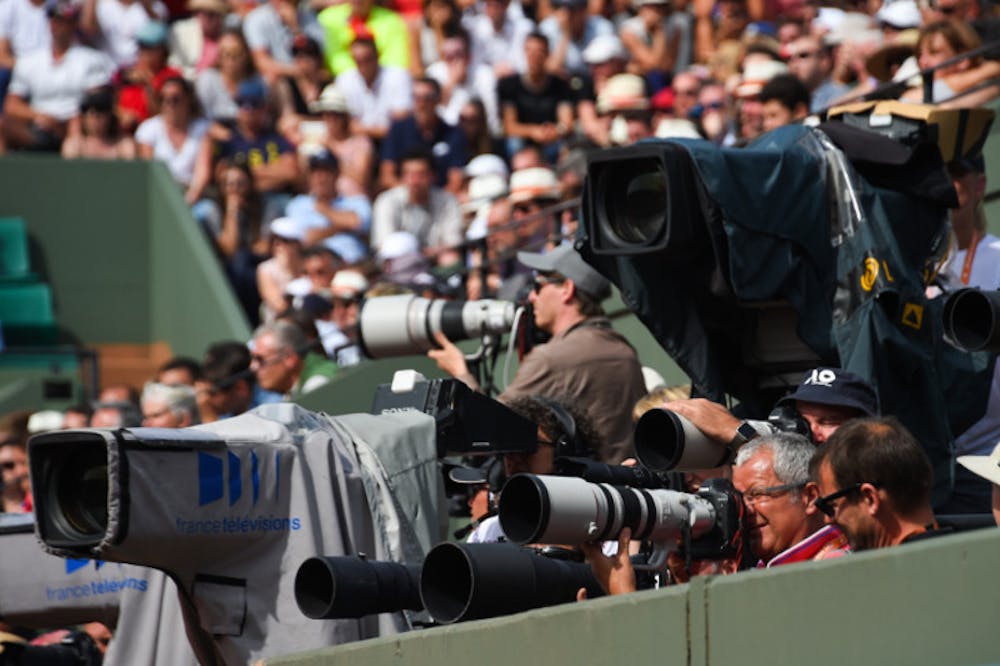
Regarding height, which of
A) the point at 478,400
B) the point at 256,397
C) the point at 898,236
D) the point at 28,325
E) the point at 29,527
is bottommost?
the point at 28,325

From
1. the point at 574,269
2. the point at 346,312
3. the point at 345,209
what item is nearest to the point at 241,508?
the point at 574,269

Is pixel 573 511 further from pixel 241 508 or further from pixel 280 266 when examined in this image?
pixel 280 266

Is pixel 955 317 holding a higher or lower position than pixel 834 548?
higher

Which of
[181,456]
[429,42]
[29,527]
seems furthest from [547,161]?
[181,456]

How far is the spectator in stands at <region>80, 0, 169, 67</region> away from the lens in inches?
616

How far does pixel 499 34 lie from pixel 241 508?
31.8ft

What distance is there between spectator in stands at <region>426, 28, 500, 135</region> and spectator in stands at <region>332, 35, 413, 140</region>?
0.25 meters

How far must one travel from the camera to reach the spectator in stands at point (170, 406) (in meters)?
9.61

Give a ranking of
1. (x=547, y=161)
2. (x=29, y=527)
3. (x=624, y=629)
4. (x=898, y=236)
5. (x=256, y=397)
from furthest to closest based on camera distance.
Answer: (x=547, y=161), (x=256, y=397), (x=29, y=527), (x=898, y=236), (x=624, y=629)

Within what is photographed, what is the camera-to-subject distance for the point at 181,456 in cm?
529

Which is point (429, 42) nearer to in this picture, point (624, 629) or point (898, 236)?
point (898, 236)

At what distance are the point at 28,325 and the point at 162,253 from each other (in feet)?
3.43

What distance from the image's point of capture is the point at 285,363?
10242 millimetres

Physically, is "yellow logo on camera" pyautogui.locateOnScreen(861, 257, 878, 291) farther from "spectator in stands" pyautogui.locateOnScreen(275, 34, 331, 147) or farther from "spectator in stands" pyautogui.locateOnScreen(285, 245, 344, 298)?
"spectator in stands" pyautogui.locateOnScreen(275, 34, 331, 147)
